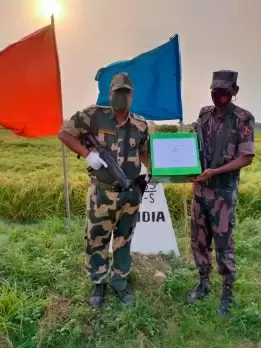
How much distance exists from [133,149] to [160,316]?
1.20 meters

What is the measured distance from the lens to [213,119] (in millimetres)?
2770

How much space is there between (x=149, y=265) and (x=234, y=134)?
151 cm

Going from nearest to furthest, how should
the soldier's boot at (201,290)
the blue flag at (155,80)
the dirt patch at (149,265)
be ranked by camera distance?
the soldier's boot at (201,290)
the dirt patch at (149,265)
the blue flag at (155,80)

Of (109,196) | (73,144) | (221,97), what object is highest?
(221,97)

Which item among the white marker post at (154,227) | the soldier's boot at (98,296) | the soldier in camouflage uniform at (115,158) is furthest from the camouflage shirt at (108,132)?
the white marker post at (154,227)

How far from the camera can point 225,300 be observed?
2949mm

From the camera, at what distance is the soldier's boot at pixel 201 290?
310cm

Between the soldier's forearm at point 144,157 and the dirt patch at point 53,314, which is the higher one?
the soldier's forearm at point 144,157

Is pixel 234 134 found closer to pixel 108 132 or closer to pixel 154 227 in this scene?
pixel 108 132

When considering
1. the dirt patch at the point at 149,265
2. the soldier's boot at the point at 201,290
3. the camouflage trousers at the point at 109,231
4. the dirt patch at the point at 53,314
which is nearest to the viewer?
the dirt patch at the point at 53,314

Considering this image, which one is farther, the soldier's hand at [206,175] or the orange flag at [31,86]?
the orange flag at [31,86]

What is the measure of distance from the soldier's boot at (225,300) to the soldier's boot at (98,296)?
85cm

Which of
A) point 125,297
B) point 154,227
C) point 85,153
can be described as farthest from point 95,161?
point 154,227

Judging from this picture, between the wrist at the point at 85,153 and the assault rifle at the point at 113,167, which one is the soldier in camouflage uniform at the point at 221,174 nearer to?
the assault rifle at the point at 113,167
